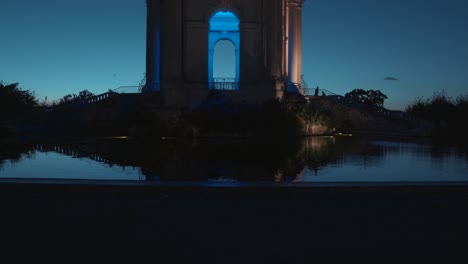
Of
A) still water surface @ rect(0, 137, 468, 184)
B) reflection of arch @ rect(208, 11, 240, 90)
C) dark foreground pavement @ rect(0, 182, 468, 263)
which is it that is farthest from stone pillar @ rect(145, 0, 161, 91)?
dark foreground pavement @ rect(0, 182, 468, 263)

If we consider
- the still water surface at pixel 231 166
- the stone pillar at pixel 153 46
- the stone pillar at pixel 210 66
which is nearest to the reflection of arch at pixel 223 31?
the stone pillar at pixel 210 66

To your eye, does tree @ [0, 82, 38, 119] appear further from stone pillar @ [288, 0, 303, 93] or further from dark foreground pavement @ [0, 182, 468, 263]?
dark foreground pavement @ [0, 182, 468, 263]

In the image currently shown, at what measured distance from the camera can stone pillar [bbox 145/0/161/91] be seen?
4191cm

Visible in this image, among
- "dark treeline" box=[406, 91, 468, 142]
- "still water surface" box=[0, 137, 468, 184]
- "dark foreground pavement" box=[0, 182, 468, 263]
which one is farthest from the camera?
"dark treeline" box=[406, 91, 468, 142]

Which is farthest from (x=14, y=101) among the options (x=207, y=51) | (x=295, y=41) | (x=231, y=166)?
(x=231, y=166)

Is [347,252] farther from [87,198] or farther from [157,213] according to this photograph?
[87,198]

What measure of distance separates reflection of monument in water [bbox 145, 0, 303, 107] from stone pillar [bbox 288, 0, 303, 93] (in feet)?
12.6

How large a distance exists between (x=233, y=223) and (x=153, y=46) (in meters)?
38.7

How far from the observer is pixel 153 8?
44.8 metres

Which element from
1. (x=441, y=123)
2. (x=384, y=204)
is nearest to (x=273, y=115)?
(x=441, y=123)

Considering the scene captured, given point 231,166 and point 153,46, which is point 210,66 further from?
point 231,166

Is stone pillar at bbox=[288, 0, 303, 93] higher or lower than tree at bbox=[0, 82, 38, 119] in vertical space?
higher

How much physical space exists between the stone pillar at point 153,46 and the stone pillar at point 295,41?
→ 11.2 meters

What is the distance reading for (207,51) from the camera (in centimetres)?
4028
